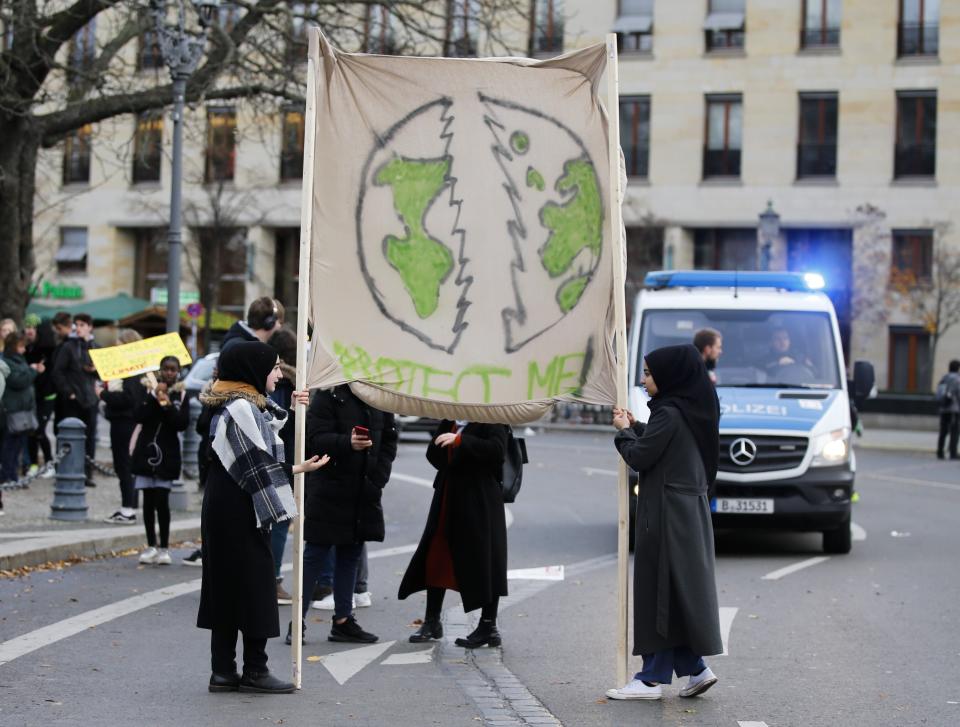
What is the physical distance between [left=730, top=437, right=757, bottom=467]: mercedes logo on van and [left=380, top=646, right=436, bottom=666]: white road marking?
577 cm

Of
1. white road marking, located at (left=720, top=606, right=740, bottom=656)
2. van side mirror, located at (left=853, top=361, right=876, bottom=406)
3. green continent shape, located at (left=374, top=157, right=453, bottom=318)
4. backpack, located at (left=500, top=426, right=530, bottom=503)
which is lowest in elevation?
white road marking, located at (left=720, top=606, right=740, bottom=656)

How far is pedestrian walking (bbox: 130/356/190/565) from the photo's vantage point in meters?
12.7

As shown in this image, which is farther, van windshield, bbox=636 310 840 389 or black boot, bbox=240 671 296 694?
van windshield, bbox=636 310 840 389

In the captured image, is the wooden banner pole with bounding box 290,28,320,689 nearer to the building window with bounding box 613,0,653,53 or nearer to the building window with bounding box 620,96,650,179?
the building window with bounding box 620,96,650,179

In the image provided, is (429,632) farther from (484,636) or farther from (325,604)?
(325,604)

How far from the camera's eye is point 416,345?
8.55 meters

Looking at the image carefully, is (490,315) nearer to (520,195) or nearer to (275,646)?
(520,195)

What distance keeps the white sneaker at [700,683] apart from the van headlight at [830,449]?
22.3 ft

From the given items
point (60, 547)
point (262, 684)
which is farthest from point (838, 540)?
point (262, 684)

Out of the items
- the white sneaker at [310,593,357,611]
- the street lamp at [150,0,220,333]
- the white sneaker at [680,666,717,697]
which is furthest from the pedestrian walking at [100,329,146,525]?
the white sneaker at [680,666,717,697]

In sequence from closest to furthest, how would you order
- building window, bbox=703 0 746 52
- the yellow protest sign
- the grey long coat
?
1. the grey long coat
2. the yellow protest sign
3. building window, bbox=703 0 746 52

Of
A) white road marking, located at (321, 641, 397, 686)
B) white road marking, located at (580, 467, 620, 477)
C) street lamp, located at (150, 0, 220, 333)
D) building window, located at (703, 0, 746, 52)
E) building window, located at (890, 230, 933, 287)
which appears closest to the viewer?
white road marking, located at (321, 641, 397, 686)

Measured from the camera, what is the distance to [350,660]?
8.95 m

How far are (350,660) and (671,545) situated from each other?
83.4 inches
